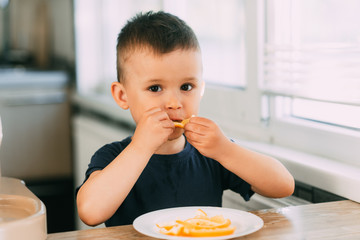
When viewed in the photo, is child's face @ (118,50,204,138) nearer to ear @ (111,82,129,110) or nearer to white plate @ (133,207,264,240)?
ear @ (111,82,129,110)

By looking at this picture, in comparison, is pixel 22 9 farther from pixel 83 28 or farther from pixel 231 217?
pixel 231 217

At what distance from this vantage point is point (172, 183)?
48.2 inches

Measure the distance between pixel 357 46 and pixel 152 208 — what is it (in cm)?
58

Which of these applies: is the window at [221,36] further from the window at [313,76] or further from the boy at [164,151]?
the boy at [164,151]

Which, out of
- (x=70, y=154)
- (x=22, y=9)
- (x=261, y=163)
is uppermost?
(x=22, y=9)

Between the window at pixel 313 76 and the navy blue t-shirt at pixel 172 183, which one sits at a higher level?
the window at pixel 313 76

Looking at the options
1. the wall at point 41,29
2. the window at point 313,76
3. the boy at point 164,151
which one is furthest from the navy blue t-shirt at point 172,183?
the wall at point 41,29

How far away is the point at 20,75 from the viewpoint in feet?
11.9

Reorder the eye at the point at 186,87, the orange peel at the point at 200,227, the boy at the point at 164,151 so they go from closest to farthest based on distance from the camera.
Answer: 1. the orange peel at the point at 200,227
2. the boy at the point at 164,151
3. the eye at the point at 186,87

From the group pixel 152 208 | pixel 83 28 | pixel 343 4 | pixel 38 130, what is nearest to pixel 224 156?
pixel 152 208

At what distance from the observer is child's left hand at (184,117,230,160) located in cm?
108

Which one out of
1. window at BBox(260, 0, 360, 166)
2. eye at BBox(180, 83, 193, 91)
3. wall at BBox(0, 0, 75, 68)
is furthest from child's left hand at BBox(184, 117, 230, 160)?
wall at BBox(0, 0, 75, 68)

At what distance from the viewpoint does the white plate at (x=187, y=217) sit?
2.83ft

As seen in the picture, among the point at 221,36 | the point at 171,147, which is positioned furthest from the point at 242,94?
the point at 171,147
